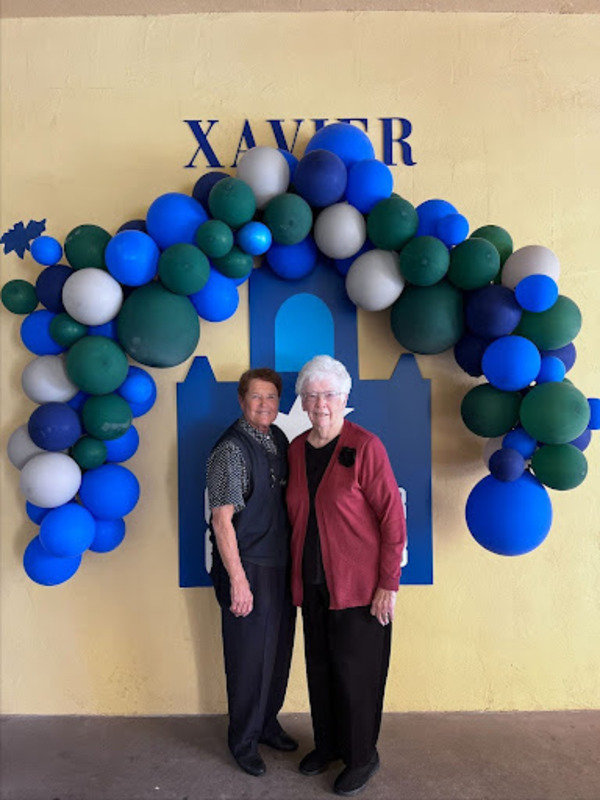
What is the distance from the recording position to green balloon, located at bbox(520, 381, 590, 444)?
2150 mm

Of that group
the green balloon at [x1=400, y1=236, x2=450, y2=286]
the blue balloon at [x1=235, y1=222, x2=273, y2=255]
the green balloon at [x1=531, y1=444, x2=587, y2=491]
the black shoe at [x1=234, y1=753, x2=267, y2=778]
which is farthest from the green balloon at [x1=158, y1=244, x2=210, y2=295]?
the black shoe at [x1=234, y1=753, x2=267, y2=778]

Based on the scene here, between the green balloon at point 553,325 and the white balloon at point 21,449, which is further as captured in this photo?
the white balloon at point 21,449

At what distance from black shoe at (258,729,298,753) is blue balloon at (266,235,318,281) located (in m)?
1.79

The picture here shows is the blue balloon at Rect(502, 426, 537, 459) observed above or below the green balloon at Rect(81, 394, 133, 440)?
below

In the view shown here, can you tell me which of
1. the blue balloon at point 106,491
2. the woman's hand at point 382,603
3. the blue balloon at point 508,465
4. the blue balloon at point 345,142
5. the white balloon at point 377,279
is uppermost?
the blue balloon at point 345,142

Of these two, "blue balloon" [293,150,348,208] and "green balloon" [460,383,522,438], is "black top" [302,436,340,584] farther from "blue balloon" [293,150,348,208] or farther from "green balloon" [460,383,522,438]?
"blue balloon" [293,150,348,208]

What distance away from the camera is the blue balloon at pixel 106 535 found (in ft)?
8.00

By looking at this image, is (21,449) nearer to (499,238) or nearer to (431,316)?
(431,316)

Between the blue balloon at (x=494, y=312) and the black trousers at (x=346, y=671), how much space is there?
1.07 m

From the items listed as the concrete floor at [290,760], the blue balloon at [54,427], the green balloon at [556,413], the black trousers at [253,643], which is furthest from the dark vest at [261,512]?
the green balloon at [556,413]

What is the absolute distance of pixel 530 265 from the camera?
7.39ft

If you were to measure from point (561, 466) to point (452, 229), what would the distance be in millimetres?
926

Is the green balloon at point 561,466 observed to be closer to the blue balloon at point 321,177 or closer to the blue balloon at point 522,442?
the blue balloon at point 522,442

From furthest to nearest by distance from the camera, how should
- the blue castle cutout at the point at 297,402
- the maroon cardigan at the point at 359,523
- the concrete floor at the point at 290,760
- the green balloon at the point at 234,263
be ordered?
1. the blue castle cutout at the point at 297,402
2. the green balloon at the point at 234,263
3. the concrete floor at the point at 290,760
4. the maroon cardigan at the point at 359,523
